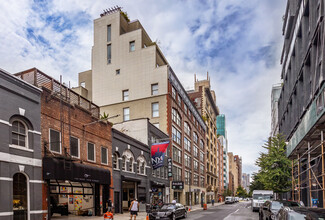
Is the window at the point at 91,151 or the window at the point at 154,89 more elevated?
the window at the point at 154,89

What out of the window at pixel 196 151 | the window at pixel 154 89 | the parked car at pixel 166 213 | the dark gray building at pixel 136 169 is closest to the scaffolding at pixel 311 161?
the parked car at pixel 166 213

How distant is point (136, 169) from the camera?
31.8m

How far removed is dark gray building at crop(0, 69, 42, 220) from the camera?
15115 mm

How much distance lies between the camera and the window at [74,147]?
69.9ft

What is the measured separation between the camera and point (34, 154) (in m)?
17.3

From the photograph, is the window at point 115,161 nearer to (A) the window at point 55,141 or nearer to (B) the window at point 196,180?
(A) the window at point 55,141

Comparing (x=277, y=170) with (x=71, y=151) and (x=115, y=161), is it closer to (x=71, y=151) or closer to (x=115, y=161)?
(x=115, y=161)

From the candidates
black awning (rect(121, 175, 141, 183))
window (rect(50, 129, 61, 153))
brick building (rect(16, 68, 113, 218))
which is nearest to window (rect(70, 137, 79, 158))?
brick building (rect(16, 68, 113, 218))

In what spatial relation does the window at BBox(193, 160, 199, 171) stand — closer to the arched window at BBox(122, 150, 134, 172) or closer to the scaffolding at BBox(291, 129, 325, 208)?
the scaffolding at BBox(291, 129, 325, 208)

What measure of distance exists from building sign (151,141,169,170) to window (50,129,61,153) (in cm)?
1689

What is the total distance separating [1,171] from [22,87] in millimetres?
4722

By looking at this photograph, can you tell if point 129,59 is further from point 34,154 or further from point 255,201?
point 34,154

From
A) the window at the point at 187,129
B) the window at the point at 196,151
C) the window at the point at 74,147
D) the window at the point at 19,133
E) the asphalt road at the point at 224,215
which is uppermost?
the window at the point at 187,129

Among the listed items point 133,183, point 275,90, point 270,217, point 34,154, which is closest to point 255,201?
point 133,183
